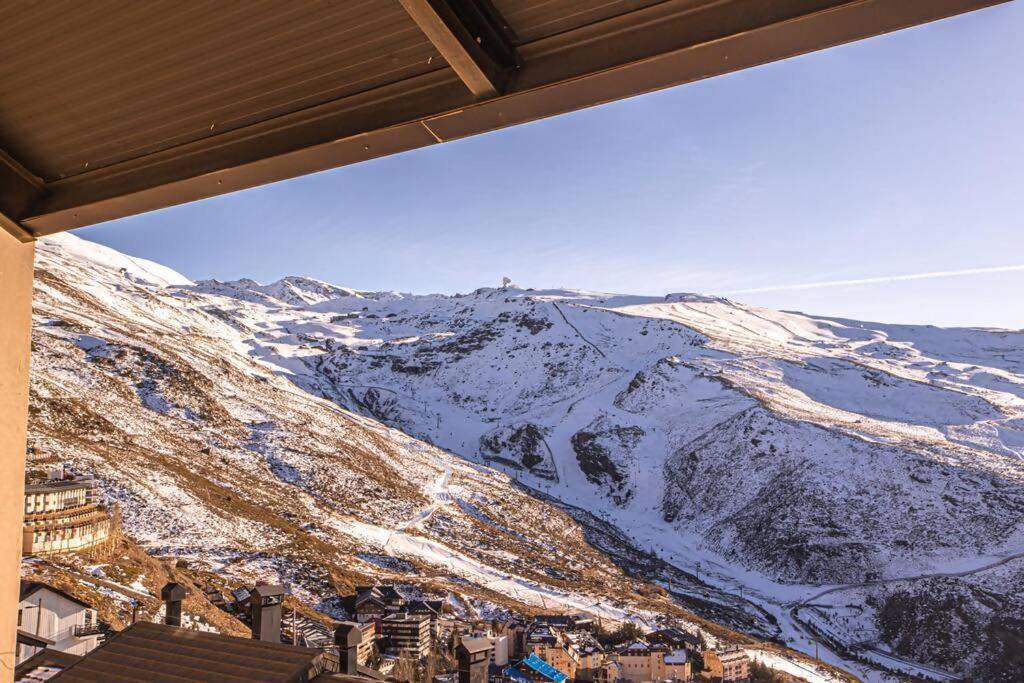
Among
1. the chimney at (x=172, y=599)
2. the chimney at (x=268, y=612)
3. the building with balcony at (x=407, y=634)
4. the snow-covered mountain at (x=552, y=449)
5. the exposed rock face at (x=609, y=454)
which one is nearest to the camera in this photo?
the chimney at (x=268, y=612)

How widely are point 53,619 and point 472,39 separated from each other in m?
19.0

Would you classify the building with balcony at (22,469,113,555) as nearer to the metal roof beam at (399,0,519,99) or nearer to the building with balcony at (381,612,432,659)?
the building with balcony at (381,612,432,659)

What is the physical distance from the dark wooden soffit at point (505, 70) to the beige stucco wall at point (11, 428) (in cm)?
34

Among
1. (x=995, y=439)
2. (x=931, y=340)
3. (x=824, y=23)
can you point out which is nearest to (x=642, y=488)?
(x=995, y=439)

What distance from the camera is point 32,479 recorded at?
106 ft

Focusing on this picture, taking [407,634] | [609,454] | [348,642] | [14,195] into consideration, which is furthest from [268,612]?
[609,454]

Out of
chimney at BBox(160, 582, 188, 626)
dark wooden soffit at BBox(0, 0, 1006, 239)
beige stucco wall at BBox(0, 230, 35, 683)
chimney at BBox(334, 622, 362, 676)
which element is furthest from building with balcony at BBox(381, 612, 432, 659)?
→ dark wooden soffit at BBox(0, 0, 1006, 239)

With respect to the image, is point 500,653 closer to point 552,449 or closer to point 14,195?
point 14,195

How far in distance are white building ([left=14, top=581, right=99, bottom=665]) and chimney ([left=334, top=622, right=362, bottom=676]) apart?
10.4 metres

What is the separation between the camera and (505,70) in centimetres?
254

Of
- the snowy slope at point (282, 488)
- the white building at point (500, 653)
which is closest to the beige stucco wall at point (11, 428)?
the white building at point (500, 653)

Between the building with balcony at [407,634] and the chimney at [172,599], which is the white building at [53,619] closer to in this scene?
the chimney at [172,599]

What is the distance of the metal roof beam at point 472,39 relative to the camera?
7.39ft

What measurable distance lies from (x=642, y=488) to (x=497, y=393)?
41.0 meters
